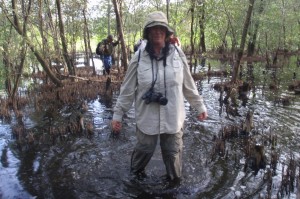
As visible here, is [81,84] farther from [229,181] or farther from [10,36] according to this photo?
[229,181]

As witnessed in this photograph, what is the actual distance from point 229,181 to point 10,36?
710cm

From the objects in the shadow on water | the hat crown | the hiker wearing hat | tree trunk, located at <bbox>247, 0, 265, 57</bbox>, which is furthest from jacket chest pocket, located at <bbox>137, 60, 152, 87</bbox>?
tree trunk, located at <bbox>247, 0, 265, 57</bbox>

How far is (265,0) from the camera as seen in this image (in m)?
24.1

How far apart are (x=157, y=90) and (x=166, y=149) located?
0.79 m

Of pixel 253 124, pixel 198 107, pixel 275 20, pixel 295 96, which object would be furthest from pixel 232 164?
pixel 275 20

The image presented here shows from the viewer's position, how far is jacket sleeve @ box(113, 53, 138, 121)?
12.7ft

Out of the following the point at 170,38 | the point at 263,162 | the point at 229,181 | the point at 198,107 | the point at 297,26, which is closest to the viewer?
the point at 170,38

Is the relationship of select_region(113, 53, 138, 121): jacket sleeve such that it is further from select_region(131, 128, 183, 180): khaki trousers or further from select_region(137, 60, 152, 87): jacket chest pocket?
select_region(131, 128, 183, 180): khaki trousers

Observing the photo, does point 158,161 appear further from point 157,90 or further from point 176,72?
point 176,72

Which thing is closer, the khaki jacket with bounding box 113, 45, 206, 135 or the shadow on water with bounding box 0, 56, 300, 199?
the khaki jacket with bounding box 113, 45, 206, 135

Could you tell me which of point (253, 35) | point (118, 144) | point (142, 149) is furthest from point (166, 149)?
→ point (253, 35)

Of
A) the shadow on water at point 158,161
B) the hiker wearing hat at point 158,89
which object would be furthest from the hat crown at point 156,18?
the shadow on water at point 158,161

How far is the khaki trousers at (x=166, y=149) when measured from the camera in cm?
402

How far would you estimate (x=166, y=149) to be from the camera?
4.08m
